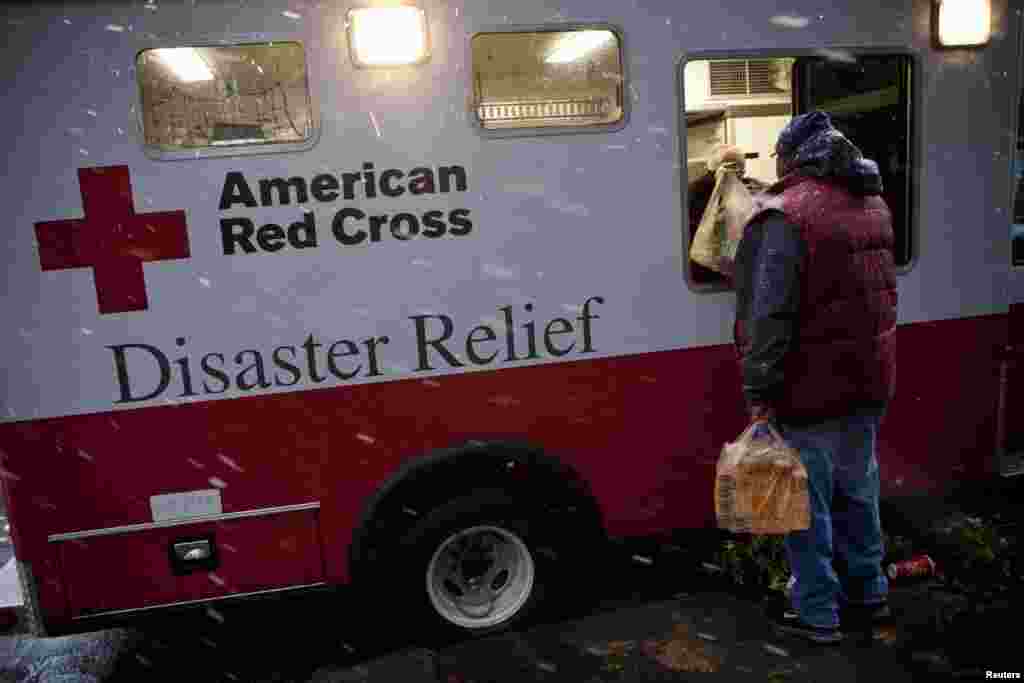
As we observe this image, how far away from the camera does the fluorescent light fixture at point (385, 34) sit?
2.99m

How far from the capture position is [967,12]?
11.4ft

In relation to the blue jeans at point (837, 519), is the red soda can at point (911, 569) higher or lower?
lower

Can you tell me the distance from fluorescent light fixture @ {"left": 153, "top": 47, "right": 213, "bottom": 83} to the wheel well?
5.46 ft

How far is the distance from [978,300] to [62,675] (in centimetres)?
452

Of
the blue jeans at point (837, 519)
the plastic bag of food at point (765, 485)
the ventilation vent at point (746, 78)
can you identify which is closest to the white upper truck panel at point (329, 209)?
the ventilation vent at point (746, 78)

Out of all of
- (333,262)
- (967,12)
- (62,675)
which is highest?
(967,12)

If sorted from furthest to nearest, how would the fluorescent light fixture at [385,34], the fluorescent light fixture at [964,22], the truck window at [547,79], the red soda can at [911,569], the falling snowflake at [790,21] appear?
1. the red soda can at [911,569]
2. the fluorescent light fixture at [964,22]
3. the falling snowflake at [790,21]
4. the truck window at [547,79]
5. the fluorescent light fixture at [385,34]

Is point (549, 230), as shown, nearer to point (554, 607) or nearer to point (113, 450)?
point (554, 607)

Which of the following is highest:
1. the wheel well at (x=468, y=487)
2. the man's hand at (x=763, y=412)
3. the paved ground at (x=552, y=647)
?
the man's hand at (x=763, y=412)

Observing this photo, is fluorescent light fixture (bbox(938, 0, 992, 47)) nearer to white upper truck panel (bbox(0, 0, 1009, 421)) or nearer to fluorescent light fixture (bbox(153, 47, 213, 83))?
white upper truck panel (bbox(0, 0, 1009, 421))

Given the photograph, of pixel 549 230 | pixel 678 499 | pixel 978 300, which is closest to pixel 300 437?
pixel 549 230

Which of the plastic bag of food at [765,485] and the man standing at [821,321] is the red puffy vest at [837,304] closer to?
the man standing at [821,321]

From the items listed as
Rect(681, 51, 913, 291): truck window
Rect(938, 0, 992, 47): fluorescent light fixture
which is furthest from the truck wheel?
Rect(938, 0, 992, 47): fluorescent light fixture

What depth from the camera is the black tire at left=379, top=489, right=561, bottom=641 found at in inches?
127
